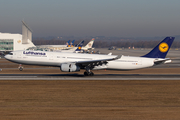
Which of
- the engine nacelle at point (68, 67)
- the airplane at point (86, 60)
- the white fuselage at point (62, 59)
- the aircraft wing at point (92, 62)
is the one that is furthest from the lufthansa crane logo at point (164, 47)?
the engine nacelle at point (68, 67)

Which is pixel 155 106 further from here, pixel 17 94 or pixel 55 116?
pixel 17 94

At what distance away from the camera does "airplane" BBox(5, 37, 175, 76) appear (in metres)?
36.2

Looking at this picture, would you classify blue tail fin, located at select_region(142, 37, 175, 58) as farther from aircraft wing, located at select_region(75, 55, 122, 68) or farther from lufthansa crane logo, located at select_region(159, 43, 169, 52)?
aircraft wing, located at select_region(75, 55, 122, 68)


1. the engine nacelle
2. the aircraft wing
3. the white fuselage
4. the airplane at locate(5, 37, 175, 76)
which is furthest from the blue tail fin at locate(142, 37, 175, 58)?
the engine nacelle

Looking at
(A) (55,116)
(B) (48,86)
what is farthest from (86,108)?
(B) (48,86)

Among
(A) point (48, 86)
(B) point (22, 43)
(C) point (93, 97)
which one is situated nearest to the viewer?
(C) point (93, 97)

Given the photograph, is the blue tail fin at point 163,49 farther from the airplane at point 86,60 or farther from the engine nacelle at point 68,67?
the engine nacelle at point 68,67

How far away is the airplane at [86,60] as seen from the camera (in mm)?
36225

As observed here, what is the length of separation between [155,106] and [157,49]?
21.8m

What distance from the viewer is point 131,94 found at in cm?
2412

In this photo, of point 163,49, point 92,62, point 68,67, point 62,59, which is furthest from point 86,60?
point 163,49

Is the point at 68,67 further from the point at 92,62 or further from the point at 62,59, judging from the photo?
the point at 92,62

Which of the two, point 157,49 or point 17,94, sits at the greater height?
point 157,49

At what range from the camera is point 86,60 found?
37781mm
